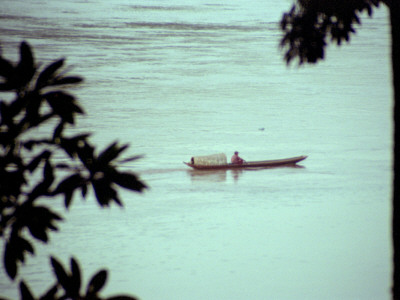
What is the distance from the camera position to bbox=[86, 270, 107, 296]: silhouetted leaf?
1.78m

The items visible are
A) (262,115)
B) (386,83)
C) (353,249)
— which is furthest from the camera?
(386,83)

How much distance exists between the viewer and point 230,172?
597 inches

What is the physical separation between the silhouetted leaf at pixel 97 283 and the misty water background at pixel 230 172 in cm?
376

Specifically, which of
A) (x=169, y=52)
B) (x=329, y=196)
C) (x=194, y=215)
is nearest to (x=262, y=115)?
(x=329, y=196)

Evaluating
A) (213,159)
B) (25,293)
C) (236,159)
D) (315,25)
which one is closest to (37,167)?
(25,293)

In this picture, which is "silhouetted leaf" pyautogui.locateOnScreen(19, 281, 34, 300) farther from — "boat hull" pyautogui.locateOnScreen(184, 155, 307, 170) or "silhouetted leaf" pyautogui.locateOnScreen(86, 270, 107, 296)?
"boat hull" pyautogui.locateOnScreen(184, 155, 307, 170)

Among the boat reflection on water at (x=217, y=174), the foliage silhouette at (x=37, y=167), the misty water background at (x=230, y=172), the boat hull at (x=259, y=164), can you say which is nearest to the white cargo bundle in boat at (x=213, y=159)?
the boat hull at (x=259, y=164)

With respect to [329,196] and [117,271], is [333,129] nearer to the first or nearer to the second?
[329,196]

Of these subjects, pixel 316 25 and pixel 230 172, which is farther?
pixel 230 172

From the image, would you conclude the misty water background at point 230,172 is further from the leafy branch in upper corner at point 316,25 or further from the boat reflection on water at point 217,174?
the leafy branch in upper corner at point 316,25

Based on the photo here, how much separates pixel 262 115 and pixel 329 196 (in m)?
7.46

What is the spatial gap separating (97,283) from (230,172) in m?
13.4

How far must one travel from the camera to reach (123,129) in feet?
59.3

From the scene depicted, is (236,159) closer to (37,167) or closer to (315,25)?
(315,25)
